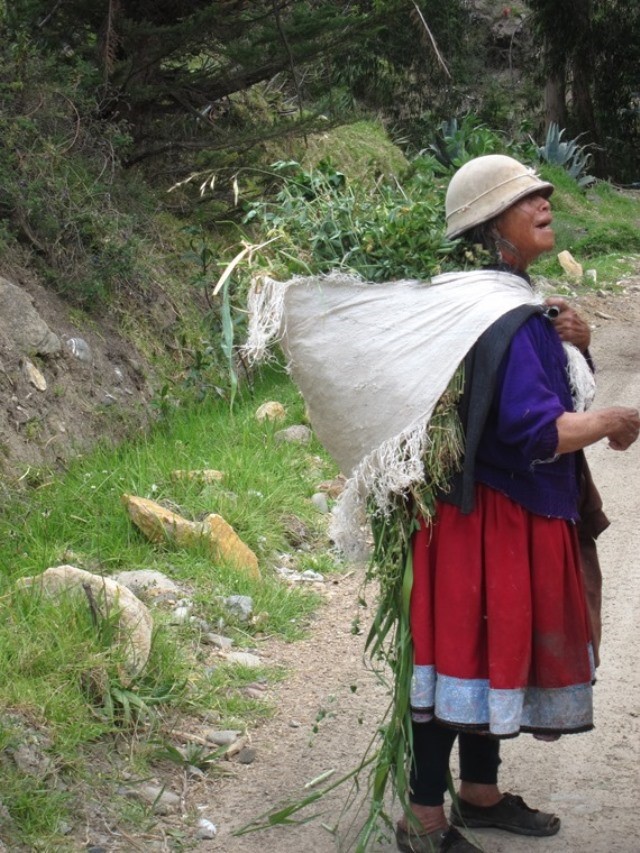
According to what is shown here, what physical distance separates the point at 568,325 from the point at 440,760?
1.22 meters

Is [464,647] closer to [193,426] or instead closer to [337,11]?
[193,426]

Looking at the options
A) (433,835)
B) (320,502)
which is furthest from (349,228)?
(320,502)

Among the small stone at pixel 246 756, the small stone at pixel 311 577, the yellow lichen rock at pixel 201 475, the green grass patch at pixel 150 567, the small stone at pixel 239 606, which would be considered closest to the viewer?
the green grass patch at pixel 150 567

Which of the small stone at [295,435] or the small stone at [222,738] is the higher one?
the small stone at [222,738]

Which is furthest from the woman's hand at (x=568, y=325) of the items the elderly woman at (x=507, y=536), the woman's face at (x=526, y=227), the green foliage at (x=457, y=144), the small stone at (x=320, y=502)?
the green foliage at (x=457, y=144)

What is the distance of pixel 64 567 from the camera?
14.1ft

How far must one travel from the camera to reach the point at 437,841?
10.7 ft

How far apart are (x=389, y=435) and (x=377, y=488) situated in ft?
0.48

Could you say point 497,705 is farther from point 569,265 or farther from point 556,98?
point 556,98

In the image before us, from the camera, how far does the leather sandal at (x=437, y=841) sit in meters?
3.26

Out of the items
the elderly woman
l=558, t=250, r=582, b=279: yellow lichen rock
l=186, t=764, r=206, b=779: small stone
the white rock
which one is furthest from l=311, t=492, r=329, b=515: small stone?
l=558, t=250, r=582, b=279: yellow lichen rock

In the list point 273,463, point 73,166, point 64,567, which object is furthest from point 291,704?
point 73,166

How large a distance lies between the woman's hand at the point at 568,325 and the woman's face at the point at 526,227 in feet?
0.48

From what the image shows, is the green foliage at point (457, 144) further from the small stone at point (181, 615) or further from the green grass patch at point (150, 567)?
the small stone at point (181, 615)
